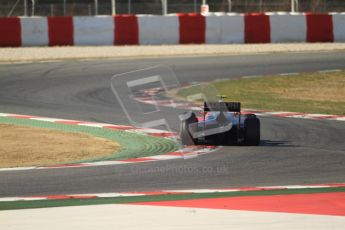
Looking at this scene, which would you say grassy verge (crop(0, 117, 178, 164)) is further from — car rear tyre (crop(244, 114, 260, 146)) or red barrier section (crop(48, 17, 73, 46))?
red barrier section (crop(48, 17, 73, 46))

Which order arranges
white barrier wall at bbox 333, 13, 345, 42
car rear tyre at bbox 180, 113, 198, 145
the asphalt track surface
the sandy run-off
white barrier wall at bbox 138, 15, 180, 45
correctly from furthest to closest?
1. white barrier wall at bbox 333, 13, 345, 42
2. white barrier wall at bbox 138, 15, 180, 45
3. car rear tyre at bbox 180, 113, 198, 145
4. the sandy run-off
5. the asphalt track surface

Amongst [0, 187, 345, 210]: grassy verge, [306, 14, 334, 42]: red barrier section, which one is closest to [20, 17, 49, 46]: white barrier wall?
[306, 14, 334, 42]: red barrier section

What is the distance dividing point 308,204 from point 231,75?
48.8ft

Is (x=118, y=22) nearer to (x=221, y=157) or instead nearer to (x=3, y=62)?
(x=3, y=62)

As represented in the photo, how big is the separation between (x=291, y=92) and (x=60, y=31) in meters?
9.90

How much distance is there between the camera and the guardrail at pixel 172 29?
2822cm

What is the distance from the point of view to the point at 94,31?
29.3 meters

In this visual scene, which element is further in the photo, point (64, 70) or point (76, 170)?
point (64, 70)

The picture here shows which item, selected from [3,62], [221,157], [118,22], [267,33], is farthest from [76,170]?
[267,33]

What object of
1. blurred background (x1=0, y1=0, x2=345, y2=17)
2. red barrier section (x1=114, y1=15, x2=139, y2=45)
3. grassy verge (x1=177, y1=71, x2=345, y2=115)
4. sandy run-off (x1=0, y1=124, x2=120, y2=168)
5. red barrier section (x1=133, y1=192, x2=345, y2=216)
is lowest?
grassy verge (x1=177, y1=71, x2=345, y2=115)

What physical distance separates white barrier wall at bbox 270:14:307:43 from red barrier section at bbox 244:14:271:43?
0.20 metres

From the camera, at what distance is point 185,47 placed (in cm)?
2980

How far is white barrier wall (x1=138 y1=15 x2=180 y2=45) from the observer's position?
2967 cm

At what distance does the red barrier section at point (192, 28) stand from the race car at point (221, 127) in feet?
56.0
